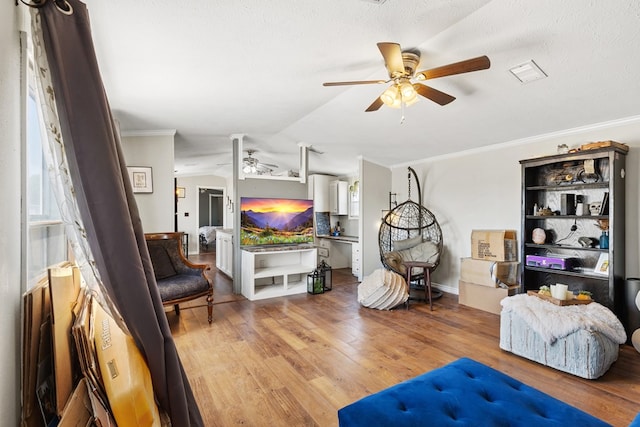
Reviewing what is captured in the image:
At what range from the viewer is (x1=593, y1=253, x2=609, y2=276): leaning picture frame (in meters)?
3.14

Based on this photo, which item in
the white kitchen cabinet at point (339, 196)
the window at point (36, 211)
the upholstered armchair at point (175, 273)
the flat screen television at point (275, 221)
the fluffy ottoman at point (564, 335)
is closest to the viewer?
the window at point (36, 211)

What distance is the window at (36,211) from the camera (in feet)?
4.09

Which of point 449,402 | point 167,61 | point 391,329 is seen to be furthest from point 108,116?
point 391,329

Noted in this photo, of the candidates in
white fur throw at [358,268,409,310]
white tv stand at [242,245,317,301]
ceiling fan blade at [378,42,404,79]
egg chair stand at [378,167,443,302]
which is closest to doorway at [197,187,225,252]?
white tv stand at [242,245,317,301]

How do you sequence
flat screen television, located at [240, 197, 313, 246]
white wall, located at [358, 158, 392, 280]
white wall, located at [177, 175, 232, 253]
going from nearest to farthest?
flat screen television, located at [240, 197, 313, 246] < white wall, located at [358, 158, 392, 280] < white wall, located at [177, 175, 232, 253]

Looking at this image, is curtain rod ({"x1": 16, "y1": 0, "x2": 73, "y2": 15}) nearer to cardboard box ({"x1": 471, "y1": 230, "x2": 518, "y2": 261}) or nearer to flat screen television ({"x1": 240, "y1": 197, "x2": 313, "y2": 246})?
flat screen television ({"x1": 240, "y1": 197, "x2": 313, "y2": 246})

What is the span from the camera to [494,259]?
400 centimetres

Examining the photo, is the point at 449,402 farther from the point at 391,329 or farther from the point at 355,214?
the point at 355,214

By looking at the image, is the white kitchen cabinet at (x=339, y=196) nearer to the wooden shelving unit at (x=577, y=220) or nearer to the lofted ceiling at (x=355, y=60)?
the lofted ceiling at (x=355, y=60)

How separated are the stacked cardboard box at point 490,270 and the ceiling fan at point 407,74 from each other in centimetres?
230

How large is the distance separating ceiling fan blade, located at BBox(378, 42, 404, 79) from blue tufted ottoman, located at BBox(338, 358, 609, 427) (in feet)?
6.41

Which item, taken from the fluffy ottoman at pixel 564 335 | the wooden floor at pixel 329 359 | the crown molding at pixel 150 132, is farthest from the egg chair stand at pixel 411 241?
the crown molding at pixel 150 132

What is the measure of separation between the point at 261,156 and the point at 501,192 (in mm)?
4496

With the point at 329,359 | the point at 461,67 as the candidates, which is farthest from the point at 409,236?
the point at 461,67
